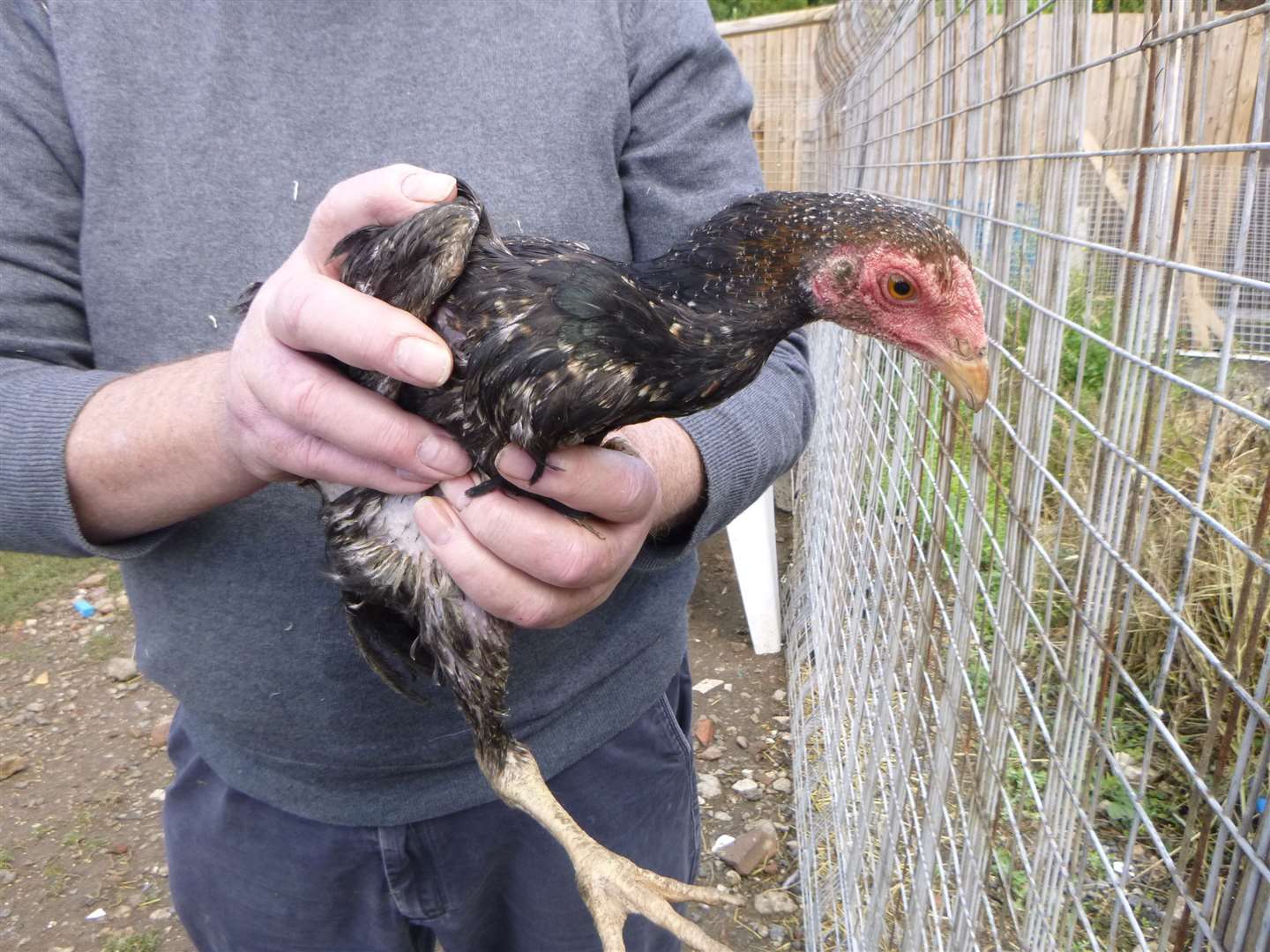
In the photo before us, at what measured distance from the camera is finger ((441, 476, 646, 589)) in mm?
1167

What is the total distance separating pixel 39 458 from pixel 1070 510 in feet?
4.47

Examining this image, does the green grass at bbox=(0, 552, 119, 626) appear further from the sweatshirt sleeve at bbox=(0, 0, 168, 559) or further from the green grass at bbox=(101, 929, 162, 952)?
the sweatshirt sleeve at bbox=(0, 0, 168, 559)

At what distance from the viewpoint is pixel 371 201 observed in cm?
106

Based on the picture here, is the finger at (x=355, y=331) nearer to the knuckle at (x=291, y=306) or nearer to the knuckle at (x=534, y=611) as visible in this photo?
the knuckle at (x=291, y=306)

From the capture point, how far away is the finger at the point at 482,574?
119 cm

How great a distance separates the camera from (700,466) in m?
1.48

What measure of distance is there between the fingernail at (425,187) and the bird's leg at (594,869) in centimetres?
89

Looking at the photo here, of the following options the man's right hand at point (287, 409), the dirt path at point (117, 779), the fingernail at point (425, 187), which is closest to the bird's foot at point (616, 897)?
the man's right hand at point (287, 409)

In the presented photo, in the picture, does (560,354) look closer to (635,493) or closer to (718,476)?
(635,493)

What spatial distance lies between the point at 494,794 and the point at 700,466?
2.37ft

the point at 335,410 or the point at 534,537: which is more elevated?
the point at 335,410

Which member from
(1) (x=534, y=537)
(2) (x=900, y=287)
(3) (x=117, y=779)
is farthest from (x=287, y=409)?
(3) (x=117, y=779)

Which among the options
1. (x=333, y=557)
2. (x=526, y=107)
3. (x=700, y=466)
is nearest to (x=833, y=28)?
(x=526, y=107)

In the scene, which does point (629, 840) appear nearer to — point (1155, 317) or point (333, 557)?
point (333, 557)
